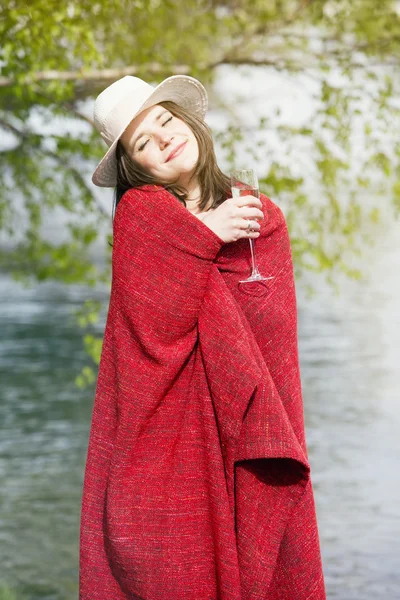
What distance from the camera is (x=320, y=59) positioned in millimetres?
7582

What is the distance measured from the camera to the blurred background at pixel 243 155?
6094 mm

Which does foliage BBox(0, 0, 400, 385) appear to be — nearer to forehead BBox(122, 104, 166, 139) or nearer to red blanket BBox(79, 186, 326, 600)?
forehead BBox(122, 104, 166, 139)

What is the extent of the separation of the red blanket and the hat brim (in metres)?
0.15

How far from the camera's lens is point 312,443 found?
9.34 m

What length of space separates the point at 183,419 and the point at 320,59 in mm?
5330

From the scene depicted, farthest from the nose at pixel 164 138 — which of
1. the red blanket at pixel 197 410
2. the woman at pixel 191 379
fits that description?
the red blanket at pixel 197 410

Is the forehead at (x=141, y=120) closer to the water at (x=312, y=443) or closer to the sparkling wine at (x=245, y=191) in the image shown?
the sparkling wine at (x=245, y=191)

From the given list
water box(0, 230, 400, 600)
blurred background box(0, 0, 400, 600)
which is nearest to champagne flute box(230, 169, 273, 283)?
blurred background box(0, 0, 400, 600)

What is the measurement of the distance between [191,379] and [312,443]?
676 cm

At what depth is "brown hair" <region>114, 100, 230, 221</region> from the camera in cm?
279

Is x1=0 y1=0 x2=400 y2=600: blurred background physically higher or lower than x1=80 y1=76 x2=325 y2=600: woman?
higher

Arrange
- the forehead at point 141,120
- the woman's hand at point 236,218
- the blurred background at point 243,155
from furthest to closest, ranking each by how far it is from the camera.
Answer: the blurred background at point 243,155, the forehead at point 141,120, the woman's hand at point 236,218

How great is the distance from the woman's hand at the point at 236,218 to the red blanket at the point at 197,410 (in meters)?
0.03

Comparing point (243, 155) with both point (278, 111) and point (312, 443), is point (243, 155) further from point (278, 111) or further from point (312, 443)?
point (312, 443)
